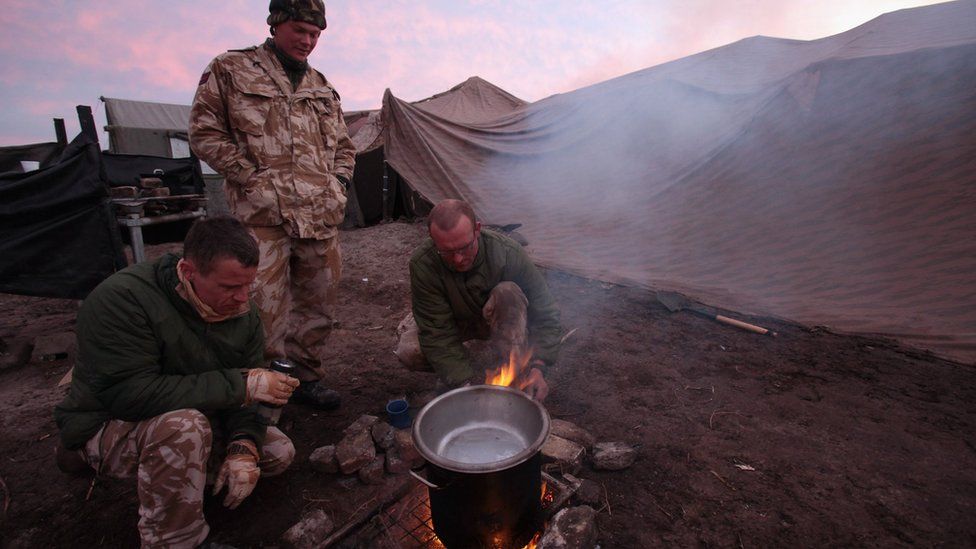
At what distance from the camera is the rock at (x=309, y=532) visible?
77.7 inches

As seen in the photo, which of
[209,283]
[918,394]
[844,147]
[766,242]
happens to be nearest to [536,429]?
[209,283]

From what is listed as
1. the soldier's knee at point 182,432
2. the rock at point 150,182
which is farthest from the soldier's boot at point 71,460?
the rock at point 150,182

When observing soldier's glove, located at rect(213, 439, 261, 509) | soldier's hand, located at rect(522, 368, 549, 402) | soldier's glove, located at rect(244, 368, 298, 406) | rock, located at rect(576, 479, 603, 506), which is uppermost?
soldier's glove, located at rect(244, 368, 298, 406)

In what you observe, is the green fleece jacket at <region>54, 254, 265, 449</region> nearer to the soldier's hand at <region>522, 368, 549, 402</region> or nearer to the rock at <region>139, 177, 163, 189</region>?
the soldier's hand at <region>522, 368, 549, 402</region>

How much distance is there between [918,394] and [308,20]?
474 centimetres

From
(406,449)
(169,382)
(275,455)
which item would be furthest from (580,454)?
(169,382)

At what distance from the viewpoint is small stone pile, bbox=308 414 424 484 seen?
248cm

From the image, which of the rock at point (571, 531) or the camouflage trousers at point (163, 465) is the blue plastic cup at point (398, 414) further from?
the rock at point (571, 531)

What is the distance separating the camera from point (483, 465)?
1.65m

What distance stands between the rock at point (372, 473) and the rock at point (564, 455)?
91cm

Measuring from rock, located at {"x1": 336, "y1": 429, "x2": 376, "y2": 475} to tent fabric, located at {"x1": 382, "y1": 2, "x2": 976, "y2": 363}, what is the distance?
3844 mm

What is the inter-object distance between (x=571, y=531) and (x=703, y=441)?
1.29m

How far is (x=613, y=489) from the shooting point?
7.77ft

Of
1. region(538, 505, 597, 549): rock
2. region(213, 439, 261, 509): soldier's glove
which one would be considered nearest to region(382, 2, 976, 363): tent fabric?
region(538, 505, 597, 549): rock
